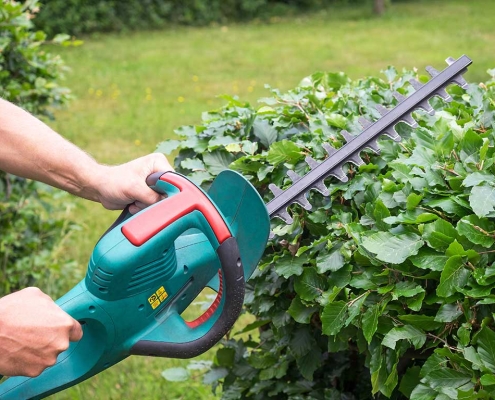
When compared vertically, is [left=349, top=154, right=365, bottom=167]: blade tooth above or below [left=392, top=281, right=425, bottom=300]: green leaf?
above

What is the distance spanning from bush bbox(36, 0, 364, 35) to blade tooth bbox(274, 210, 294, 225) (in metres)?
12.6

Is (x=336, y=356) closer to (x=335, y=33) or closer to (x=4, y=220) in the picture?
(x=4, y=220)

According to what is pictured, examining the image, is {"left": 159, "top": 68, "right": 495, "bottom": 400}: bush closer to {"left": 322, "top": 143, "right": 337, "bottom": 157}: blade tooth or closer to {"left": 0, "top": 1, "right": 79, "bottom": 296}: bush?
{"left": 322, "top": 143, "right": 337, "bottom": 157}: blade tooth

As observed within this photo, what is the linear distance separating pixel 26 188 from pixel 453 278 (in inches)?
116

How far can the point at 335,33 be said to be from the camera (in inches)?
563

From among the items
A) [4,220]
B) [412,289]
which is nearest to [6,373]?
[412,289]

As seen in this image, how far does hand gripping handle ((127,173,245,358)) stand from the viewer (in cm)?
154

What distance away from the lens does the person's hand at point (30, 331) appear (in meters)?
1.53

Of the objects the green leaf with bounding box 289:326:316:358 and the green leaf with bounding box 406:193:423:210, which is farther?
the green leaf with bounding box 289:326:316:358

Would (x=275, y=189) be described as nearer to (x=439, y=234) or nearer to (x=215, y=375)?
(x=439, y=234)

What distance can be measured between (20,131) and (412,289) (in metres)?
1.18

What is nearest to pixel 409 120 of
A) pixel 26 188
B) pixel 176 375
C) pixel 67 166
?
pixel 67 166

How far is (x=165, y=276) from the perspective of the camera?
166cm

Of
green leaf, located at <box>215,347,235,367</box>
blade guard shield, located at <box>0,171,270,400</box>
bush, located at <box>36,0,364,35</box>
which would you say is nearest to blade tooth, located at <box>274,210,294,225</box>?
blade guard shield, located at <box>0,171,270,400</box>
